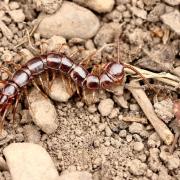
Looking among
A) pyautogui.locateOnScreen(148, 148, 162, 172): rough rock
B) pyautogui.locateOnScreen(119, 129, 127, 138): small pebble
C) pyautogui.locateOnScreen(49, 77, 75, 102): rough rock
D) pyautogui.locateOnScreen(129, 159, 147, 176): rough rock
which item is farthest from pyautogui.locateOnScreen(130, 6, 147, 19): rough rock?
pyautogui.locateOnScreen(129, 159, 147, 176): rough rock

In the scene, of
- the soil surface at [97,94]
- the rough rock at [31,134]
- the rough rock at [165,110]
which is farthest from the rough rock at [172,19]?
the rough rock at [31,134]

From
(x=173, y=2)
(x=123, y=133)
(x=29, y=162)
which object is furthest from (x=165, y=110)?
(x=29, y=162)

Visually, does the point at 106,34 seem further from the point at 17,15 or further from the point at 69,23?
the point at 17,15

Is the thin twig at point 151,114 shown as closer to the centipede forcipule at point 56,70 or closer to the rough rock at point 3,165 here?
the centipede forcipule at point 56,70

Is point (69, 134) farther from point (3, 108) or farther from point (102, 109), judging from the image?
point (3, 108)

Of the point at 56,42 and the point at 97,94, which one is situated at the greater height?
the point at 56,42

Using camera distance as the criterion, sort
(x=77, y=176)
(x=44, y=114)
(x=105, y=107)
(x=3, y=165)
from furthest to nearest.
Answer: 1. (x=105, y=107)
2. (x=44, y=114)
3. (x=3, y=165)
4. (x=77, y=176)

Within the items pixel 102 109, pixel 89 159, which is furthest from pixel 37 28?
pixel 89 159

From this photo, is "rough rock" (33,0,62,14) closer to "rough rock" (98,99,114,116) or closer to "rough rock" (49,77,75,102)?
"rough rock" (49,77,75,102)
